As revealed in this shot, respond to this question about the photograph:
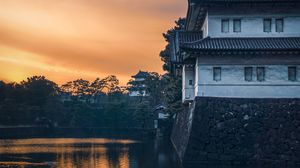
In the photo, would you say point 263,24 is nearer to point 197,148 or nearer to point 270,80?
point 270,80

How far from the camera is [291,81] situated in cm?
3067

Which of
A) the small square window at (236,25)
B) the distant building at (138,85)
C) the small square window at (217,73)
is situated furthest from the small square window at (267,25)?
the distant building at (138,85)

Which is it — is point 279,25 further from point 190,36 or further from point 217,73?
point 190,36

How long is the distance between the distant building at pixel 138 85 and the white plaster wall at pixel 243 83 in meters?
84.6

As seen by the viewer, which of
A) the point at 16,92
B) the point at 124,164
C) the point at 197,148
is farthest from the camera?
the point at 16,92

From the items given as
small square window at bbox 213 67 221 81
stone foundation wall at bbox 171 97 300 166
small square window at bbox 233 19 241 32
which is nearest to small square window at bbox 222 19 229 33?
small square window at bbox 233 19 241 32

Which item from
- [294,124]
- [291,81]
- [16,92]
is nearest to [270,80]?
[291,81]

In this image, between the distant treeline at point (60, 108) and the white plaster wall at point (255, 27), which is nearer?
the white plaster wall at point (255, 27)

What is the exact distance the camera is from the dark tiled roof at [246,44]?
30.0 m

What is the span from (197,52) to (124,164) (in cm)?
906

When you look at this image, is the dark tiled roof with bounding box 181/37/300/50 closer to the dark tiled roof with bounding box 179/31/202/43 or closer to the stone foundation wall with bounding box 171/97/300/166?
the stone foundation wall with bounding box 171/97/300/166

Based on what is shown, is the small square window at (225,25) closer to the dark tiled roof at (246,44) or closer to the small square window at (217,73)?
the dark tiled roof at (246,44)

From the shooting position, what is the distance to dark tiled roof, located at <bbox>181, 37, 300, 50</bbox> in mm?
30000

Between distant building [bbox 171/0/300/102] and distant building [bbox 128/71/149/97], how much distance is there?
83.4 m
